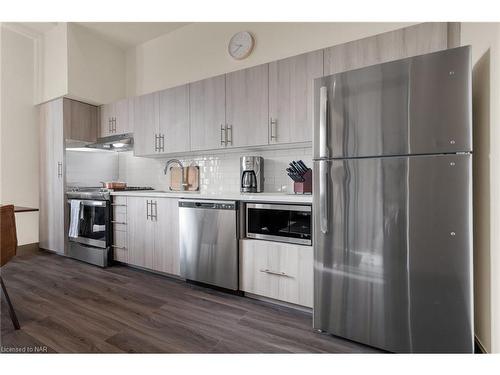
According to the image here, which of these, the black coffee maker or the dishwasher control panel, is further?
the black coffee maker

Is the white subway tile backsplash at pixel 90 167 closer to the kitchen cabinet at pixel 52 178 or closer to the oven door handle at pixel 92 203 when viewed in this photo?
the kitchen cabinet at pixel 52 178

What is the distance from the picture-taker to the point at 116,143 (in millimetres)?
3471

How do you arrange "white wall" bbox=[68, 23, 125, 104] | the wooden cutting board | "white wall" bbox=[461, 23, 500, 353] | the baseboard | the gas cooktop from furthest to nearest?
the baseboard → "white wall" bbox=[68, 23, 125, 104] → the wooden cutting board → the gas cooktop → "white wall" bbox=[461, 23, 500, 353]

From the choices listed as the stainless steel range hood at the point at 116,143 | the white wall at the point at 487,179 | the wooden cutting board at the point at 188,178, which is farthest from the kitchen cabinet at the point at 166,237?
the white wall at the point at 487,179

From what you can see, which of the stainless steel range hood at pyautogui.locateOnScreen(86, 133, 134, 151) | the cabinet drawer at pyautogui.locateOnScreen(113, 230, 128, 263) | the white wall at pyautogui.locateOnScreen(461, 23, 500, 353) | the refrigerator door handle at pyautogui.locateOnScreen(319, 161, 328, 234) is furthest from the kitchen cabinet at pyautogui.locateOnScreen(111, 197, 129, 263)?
the white wall at pyautogui.locateOnScreen(461, 23, 500, 353)

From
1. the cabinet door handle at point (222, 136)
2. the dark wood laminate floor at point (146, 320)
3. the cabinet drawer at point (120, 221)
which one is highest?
the cabinet door handle at point (222, 136)

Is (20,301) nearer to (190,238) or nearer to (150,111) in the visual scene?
(190,238)

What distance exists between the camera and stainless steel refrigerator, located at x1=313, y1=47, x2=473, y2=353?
132cm

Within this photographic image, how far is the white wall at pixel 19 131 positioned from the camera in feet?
11.4

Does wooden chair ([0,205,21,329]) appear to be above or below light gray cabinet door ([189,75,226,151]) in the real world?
below

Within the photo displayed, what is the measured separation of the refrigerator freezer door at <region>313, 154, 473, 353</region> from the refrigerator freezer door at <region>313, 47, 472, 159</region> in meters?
0.08

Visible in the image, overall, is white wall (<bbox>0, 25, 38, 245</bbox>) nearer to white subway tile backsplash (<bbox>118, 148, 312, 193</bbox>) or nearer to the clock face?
white subway tile backsplash (<bbox>118, 148, 312, 193</bbox>)

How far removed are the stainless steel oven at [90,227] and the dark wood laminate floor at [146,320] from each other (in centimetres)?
46

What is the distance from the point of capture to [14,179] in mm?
3578
